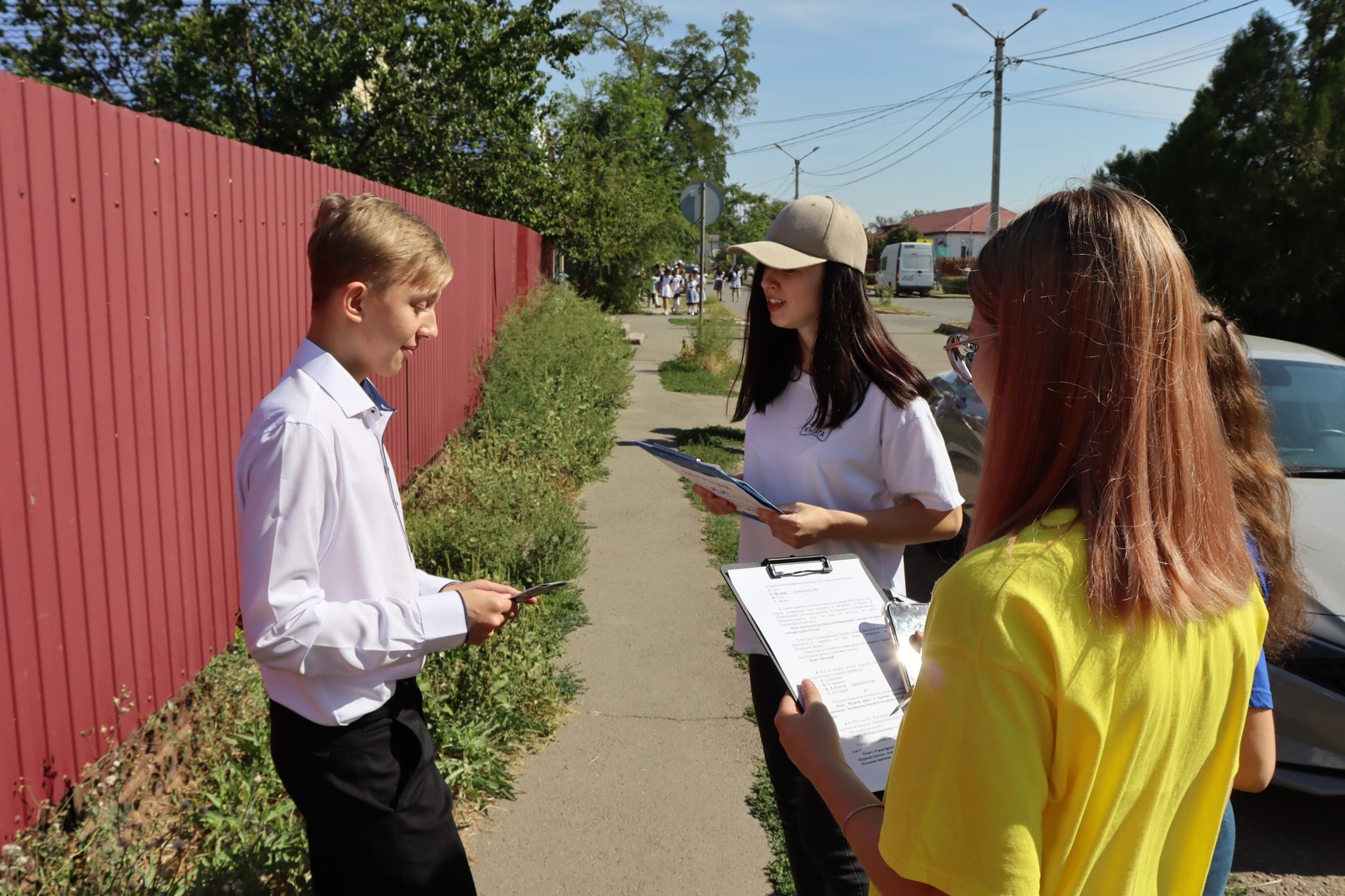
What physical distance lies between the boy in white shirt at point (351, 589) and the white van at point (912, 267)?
54642 millimetres

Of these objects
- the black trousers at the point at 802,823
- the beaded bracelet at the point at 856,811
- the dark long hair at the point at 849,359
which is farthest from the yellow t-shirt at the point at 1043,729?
the dark long hair at the point at 849,359

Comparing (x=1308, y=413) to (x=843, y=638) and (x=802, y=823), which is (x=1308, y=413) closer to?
(x=802, y=823)

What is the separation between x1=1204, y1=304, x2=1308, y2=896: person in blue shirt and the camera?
1616 mm

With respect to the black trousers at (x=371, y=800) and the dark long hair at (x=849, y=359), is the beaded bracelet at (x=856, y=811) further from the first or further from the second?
the dark long hair at (x=849, y=359)

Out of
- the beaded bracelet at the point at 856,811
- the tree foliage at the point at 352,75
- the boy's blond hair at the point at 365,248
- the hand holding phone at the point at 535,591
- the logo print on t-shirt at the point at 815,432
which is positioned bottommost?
the beaded bracelet at the point at 856,811

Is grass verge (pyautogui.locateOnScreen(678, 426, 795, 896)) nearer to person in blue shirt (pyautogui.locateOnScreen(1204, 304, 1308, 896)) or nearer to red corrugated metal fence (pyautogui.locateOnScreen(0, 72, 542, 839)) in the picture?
person in blue shirt (pyautogui.locateOnScreen(1204, 304, 1308, 896))

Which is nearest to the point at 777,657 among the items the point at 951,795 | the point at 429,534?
the point at 951,795

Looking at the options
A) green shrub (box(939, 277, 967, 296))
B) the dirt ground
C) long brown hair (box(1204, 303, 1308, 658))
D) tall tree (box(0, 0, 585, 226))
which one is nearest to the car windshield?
the dirt ground

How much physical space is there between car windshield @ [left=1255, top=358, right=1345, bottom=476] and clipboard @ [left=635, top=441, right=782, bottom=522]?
11.5 feet

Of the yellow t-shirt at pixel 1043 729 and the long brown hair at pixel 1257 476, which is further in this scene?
the long brown hair at pixel 1257 476

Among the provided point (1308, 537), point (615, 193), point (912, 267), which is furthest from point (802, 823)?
point (912, 267)

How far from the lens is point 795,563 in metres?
2.09

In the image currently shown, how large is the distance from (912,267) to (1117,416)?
56.6 m

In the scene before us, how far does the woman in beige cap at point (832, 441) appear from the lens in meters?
2.44
